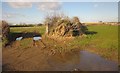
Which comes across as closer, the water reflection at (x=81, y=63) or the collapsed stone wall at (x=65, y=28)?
the water reflection at (x=81, y=63)

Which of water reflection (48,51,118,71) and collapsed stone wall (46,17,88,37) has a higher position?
collapsed stone wall (46,17,88,37)

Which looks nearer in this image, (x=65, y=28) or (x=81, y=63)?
(x=81, y=63)

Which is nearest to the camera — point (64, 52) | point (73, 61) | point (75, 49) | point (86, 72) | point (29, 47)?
point (86, 72)

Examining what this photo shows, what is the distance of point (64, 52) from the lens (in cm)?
1664

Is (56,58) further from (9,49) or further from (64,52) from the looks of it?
(9,49)

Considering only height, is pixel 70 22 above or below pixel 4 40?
above

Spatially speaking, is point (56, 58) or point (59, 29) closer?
point (56, 58)

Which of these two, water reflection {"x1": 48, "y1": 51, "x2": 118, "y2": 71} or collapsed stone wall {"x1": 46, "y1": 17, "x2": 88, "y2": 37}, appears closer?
water reflection {"x1": 48, "y1": 51, "x2": 118, "y2": 71}

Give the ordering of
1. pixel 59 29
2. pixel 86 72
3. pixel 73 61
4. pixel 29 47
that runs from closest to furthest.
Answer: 1. pixel 86 72
2. pixel 73 61
3. pixel 29 47
4. pixel 59 29

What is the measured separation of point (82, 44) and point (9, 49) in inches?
292

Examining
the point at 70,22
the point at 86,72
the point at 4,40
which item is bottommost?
the point at 86,72

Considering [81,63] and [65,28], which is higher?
[65,28]

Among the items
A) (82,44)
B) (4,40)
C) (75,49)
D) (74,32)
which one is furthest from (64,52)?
(74,32)

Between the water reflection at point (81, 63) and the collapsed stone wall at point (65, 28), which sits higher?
the collapsed stone wall at point (65, 28)
